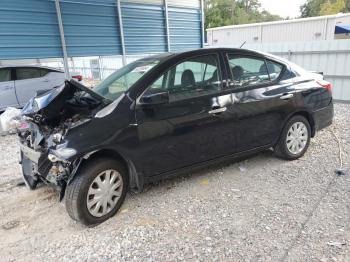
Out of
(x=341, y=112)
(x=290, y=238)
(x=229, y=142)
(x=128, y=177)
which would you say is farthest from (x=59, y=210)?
(x=341, y=112)

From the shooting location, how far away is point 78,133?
2.74 meters

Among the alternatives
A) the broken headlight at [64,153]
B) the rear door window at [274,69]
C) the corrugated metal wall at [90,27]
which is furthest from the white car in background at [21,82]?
the rear door window at [274,69]

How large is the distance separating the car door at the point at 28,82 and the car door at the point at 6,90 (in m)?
0.11

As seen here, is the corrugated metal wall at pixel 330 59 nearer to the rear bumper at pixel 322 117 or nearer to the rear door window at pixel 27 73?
the rear bumper at pixel 322 117

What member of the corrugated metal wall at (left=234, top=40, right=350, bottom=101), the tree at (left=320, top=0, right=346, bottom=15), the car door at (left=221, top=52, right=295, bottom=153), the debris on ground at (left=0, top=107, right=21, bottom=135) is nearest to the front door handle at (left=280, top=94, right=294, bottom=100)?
the car door at (left=221, top=52, right=295, bottom=153)

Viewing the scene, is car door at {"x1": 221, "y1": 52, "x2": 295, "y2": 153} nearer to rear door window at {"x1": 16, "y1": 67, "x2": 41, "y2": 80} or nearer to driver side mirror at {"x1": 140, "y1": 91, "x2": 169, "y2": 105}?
driver side mirror at {"x1": 140, "y1": 91, "x2": 169, "y2": 105}

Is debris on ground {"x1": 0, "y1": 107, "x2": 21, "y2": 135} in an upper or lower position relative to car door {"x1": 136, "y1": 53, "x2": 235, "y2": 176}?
lower

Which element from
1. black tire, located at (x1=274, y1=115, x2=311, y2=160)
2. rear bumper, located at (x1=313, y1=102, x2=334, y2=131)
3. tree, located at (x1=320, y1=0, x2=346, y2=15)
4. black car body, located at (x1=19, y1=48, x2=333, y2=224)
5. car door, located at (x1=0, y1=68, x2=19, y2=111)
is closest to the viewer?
black car body, located at (x1=19, y1=48, x2=333, y2=224)

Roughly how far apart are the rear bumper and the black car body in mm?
459

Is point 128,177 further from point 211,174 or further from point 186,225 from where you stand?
point 211,174

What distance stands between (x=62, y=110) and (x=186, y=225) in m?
1.72

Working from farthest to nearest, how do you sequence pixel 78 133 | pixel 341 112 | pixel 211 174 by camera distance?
pixel 341 112 < pixel 211 174 < pixel 78 133

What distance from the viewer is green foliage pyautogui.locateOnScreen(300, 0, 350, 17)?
3525cm

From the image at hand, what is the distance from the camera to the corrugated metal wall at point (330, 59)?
8062 millimetres
